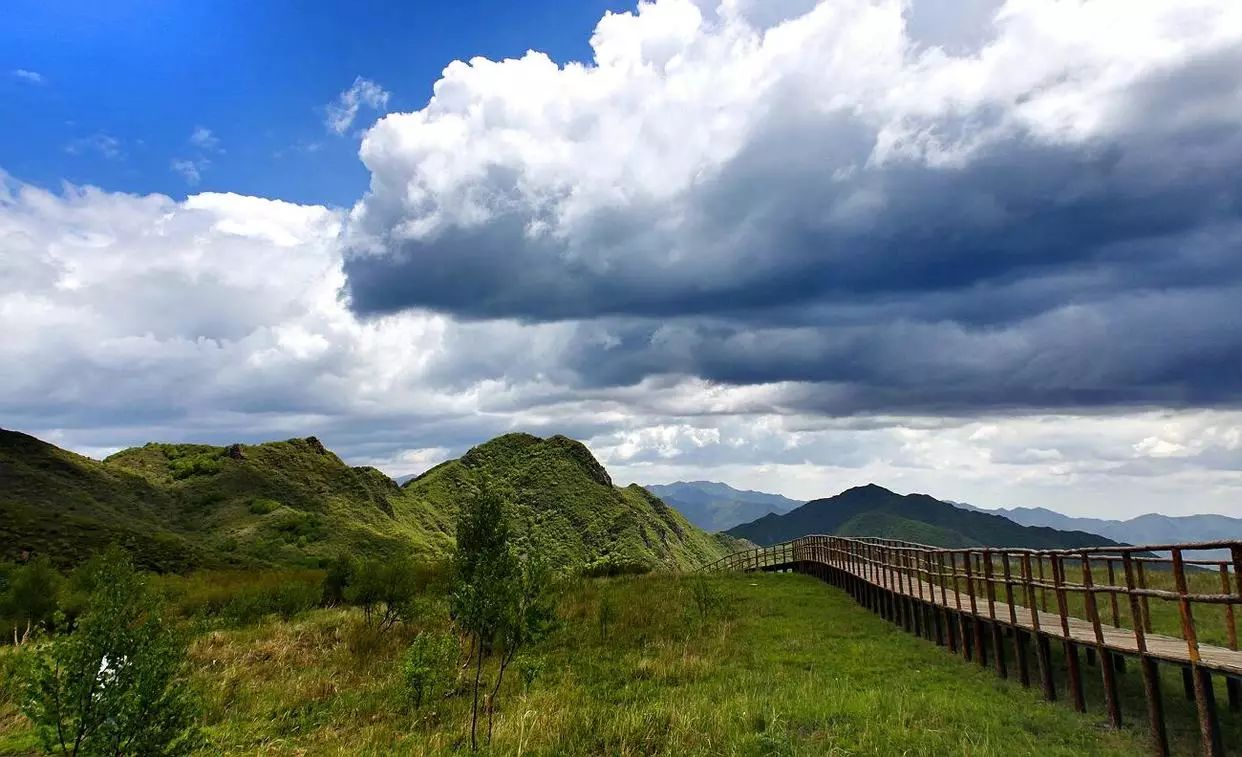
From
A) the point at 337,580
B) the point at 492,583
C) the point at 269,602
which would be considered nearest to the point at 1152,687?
the point at 492,583

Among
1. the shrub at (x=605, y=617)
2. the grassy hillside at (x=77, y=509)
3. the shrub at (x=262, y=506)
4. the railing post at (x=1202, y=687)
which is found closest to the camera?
the railing post at (x=1202, y=687)

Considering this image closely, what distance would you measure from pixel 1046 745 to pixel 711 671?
24.3 feet

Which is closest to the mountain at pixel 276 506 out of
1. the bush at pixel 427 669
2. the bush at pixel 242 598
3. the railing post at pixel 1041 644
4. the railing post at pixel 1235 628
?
the bush at pixel 242 598

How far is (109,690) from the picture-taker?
7.76 m

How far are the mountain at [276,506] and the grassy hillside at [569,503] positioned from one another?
0.46m

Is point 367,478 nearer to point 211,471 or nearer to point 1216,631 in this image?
point 211,471

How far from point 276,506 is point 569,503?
6975 cm

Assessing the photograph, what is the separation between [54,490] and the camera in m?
102

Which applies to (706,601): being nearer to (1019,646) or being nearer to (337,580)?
(1019,646)

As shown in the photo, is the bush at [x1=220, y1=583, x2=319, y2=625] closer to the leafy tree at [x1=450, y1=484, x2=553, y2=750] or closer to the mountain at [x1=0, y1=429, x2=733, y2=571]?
the leafy tree at [x1=450, y1=484, x2=553, y2=750]

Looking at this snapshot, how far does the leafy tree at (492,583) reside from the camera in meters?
11.5

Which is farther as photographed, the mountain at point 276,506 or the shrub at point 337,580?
the mountain at point 276,506

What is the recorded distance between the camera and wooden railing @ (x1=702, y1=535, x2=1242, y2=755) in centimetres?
970

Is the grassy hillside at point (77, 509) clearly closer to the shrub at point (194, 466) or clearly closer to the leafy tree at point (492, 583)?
the shrub at point (194, 466)
